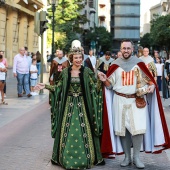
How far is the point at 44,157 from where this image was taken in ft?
26.9

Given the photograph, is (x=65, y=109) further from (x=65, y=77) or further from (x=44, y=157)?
(x=44, y=157)

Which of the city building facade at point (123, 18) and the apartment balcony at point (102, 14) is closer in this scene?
the apartment balcony at point (102, 14)

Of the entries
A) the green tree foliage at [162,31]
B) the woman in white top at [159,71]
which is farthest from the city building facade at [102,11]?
the woman in white top at [159,71]

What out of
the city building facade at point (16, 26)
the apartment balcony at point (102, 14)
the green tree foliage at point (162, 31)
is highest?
the apartment balcony at point (102, 14)

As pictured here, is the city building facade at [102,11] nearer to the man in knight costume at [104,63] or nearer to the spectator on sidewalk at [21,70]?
the man in knight costume at [104,63]

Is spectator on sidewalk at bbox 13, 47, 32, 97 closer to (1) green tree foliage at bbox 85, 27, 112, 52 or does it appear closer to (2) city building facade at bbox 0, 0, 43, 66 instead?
(2) city building facade at bbox 0, 0, 43, 66

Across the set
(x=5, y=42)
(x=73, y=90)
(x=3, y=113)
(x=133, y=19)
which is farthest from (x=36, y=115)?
(x=133, y=19)

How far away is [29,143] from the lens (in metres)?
9.57

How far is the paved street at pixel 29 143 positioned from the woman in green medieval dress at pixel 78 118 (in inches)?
9.3

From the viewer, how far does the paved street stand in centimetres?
762

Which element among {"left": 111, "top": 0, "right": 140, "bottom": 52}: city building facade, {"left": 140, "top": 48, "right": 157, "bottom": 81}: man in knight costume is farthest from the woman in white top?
{"left": 111, "top": 0, "right": 140, "bottom": 52}: city building facade

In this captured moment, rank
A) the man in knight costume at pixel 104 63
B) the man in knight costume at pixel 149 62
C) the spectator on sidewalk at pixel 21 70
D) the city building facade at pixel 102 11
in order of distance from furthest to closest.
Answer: the city building facade at pixel 102 11
the man in knight costume at pixel 104 63
the spectator on sidewalk at pixel 21 70
the man in knight costume at pixel 149 62

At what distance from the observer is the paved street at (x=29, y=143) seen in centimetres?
762

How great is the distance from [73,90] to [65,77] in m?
0.21
